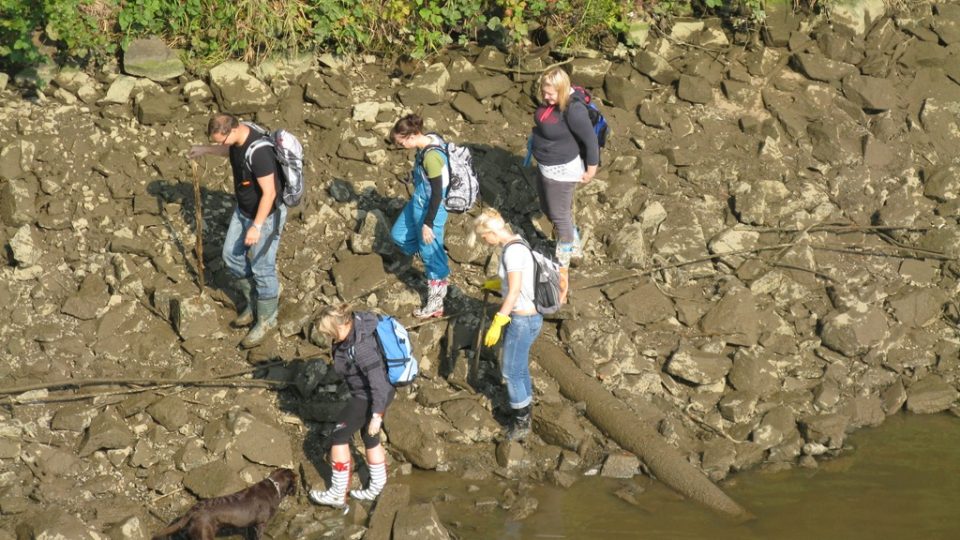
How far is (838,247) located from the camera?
10578 millimetres

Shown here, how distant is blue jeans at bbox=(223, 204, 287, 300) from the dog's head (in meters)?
1.67

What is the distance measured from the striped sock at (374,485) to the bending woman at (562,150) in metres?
1.91

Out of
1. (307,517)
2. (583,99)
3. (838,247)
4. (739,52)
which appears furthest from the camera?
(739,52)

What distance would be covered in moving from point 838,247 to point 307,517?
5598 mm

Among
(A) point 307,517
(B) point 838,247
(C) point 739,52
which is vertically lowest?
(A) point 307,517

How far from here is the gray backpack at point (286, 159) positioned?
834 cm

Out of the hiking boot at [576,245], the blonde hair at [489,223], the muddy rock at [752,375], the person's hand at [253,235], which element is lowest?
the muddy rock at [752,375]

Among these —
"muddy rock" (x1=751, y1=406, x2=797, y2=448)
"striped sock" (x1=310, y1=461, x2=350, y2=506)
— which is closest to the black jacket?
"striped sock" (x1=310, y1=461, x2=350, y2=506)

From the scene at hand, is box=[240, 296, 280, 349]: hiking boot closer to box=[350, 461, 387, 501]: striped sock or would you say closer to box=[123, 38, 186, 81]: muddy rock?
box=[350, 461, 387, 501]: striped sock

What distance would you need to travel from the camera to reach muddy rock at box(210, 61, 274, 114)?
11.2 m

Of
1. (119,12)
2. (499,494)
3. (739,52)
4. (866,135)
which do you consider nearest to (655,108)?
(739,52)

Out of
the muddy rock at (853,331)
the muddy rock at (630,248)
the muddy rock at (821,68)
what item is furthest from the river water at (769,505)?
the muddy rock at (821,68)

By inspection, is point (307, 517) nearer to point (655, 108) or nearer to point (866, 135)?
point (655, 108)

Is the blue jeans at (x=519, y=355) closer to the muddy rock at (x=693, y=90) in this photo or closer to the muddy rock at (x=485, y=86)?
the muddy rock at (x=485, y=86)
